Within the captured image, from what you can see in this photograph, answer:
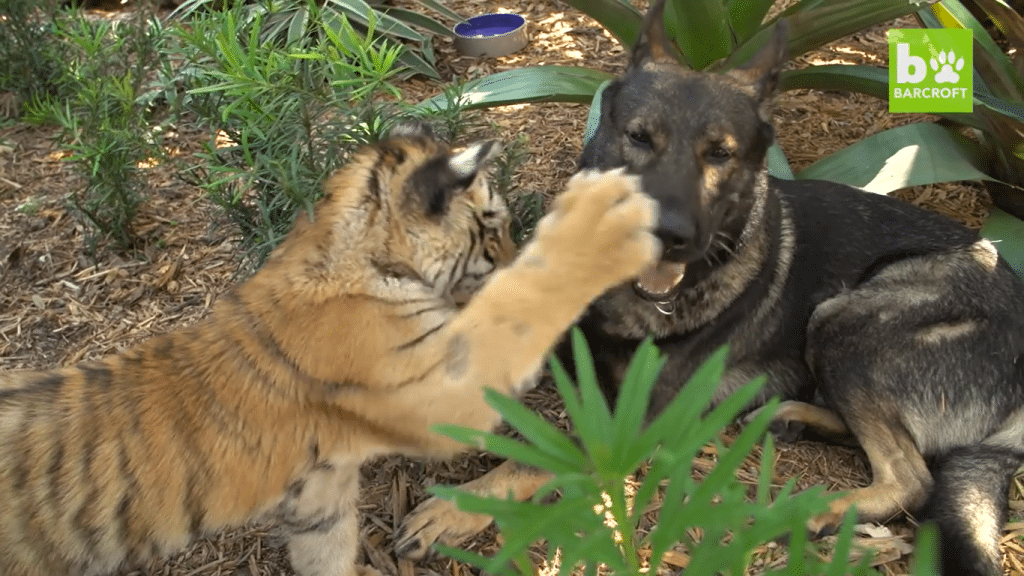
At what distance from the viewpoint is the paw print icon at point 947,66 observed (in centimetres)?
434

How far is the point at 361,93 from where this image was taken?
124 inches

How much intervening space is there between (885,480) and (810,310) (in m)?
0.77

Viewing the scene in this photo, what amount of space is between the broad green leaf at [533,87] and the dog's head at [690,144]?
0.88m

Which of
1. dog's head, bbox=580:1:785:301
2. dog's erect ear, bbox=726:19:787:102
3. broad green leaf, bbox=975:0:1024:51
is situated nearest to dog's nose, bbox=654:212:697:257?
dog's head, bbox=580:1:785:301

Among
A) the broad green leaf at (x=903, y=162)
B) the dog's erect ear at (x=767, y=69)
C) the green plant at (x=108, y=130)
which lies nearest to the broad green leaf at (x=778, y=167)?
the broad green leaf at (x=903, y=162)

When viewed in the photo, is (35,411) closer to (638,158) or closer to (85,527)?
(85,527)

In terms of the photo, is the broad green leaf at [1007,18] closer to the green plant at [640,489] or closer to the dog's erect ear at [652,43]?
the dog's erect ear at [652,43]

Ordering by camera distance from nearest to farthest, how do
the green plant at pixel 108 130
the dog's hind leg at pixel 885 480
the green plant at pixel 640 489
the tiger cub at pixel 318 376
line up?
the green plant at pixel 640 489 < the tiger cub at pixel 318 376 < the dog's hind leg at pixel 885 480 < the green plant at pixel 108 130

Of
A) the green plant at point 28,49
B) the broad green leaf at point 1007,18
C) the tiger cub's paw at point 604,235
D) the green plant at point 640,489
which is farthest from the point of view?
the green plant at point 28,49

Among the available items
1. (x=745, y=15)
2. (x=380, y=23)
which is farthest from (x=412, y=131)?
(x=380, y=23)

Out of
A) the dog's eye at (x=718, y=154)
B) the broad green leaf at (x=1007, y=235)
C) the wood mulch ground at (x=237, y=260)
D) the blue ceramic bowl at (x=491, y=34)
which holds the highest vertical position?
the dog's eye at (x=718, y=154)

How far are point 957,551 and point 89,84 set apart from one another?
426 cm

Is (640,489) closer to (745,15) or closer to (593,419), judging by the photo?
(593,419)

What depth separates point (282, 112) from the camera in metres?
3.04
